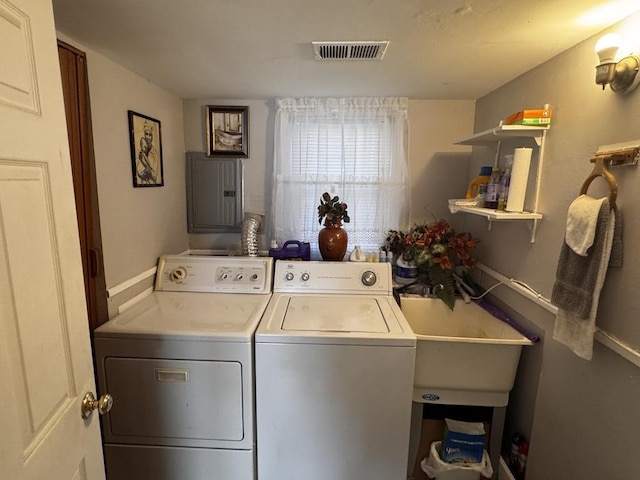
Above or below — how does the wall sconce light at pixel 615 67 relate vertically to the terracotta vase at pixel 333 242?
above

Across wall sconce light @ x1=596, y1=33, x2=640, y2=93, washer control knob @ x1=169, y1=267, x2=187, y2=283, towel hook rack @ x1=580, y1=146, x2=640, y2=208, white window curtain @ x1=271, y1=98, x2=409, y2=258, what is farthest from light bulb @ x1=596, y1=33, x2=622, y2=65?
washer control knob @ x1=169, y1=267, x2=187, y2=283

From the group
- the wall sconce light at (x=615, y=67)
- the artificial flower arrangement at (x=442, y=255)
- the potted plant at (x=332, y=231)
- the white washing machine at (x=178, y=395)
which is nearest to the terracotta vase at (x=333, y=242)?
the potted plant at (x=332, y=231)

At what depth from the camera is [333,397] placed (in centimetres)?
142

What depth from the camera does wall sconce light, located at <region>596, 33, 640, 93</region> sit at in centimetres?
103

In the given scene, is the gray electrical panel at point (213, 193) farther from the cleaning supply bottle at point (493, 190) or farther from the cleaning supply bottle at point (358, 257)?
the cleaning supply bottle at point (493, 190)

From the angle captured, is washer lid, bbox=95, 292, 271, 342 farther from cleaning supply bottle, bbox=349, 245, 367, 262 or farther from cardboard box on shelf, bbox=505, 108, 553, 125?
cardboard box on shelf, bbox=505, 108, 553, 125

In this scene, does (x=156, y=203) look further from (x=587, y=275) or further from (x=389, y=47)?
(x=587, y=275)

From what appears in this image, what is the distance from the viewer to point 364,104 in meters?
2.17

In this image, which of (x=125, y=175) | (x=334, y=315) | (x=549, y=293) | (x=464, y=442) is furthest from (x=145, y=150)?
(x=464, y=442)

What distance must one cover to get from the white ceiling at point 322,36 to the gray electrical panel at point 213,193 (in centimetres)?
58

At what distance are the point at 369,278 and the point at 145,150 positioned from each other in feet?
4.66

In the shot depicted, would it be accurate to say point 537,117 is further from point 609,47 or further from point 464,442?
point 464,442

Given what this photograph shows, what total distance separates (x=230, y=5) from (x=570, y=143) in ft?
4.44

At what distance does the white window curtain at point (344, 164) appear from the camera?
2197 millimetres
